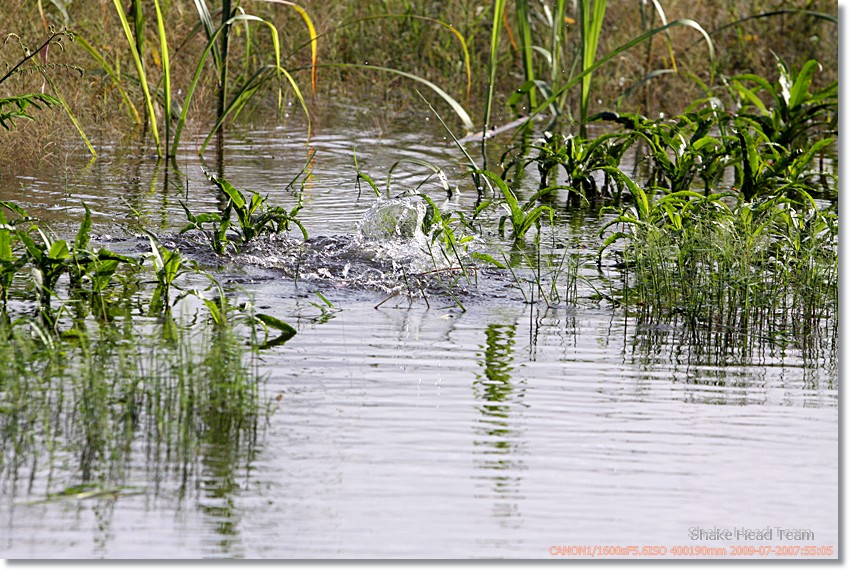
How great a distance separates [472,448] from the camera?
285 cm

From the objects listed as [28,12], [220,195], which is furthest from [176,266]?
[28,12]

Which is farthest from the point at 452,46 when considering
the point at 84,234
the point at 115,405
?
the point at 115,405

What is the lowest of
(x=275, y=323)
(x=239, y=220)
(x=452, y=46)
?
(x=275, y=323)

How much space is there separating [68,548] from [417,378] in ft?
4.05

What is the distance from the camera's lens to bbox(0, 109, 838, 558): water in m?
2.42

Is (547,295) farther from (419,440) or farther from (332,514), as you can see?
(332,514)

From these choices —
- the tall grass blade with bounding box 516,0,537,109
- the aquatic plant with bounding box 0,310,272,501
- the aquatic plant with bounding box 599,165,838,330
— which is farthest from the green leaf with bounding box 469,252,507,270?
the tall grass blade with bounding box 516,0,537,109

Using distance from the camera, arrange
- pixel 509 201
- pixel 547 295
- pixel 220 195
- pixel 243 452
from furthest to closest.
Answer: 1. pixel 220 195
2. pixel 509 201
3. pixel 547 295
4. pixel 243 452

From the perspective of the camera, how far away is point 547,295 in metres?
4.21

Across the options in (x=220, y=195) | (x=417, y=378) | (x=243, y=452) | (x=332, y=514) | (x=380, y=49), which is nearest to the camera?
(x=332, y=514)

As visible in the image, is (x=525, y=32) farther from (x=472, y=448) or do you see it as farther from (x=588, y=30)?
(x=472, y=448)

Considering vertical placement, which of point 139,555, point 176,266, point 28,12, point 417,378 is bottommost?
point 139,555

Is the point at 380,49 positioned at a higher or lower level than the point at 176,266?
higher

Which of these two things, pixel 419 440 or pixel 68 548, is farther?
pixel 419 440
